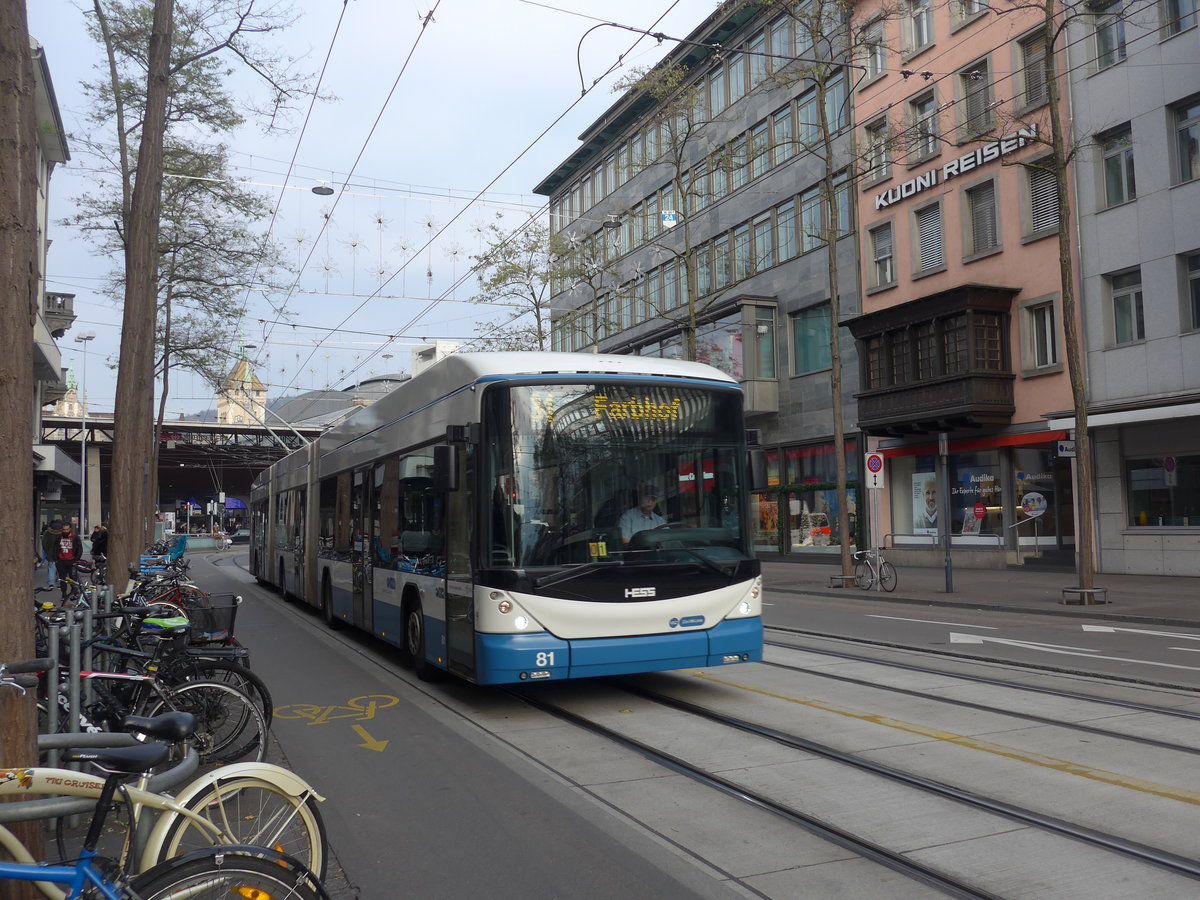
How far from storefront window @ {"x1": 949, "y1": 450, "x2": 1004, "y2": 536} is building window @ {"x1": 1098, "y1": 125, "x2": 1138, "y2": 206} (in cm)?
685

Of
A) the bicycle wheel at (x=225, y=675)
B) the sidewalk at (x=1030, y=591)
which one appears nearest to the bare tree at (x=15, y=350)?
the bicycle wheel at (x=225, y=675)

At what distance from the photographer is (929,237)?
1160 inches

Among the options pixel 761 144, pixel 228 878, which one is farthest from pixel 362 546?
pixel 761 144

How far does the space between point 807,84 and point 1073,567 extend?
17172 mm

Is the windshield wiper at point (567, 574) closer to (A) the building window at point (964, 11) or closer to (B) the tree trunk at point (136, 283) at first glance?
(B) the tree trunk at point (136, 283)

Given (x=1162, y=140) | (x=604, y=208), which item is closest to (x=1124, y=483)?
(x=1162, y=140)

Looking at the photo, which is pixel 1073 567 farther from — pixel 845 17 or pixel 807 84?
pixel 807 84

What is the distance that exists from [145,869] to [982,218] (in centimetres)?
2818

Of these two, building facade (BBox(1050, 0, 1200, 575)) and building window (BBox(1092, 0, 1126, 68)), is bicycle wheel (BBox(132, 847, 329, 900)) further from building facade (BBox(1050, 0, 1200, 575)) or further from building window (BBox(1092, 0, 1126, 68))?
building window (BBox(1092, 0, 1126, 68))

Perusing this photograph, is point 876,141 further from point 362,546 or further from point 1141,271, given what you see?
point 362,546

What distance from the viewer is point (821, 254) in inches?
1316

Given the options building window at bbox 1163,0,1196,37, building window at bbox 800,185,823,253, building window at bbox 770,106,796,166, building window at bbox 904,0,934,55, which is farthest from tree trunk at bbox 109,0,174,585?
building window at bbox 770,106,796,166

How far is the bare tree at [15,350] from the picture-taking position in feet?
13.6

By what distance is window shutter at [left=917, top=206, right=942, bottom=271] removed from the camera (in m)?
29.1
